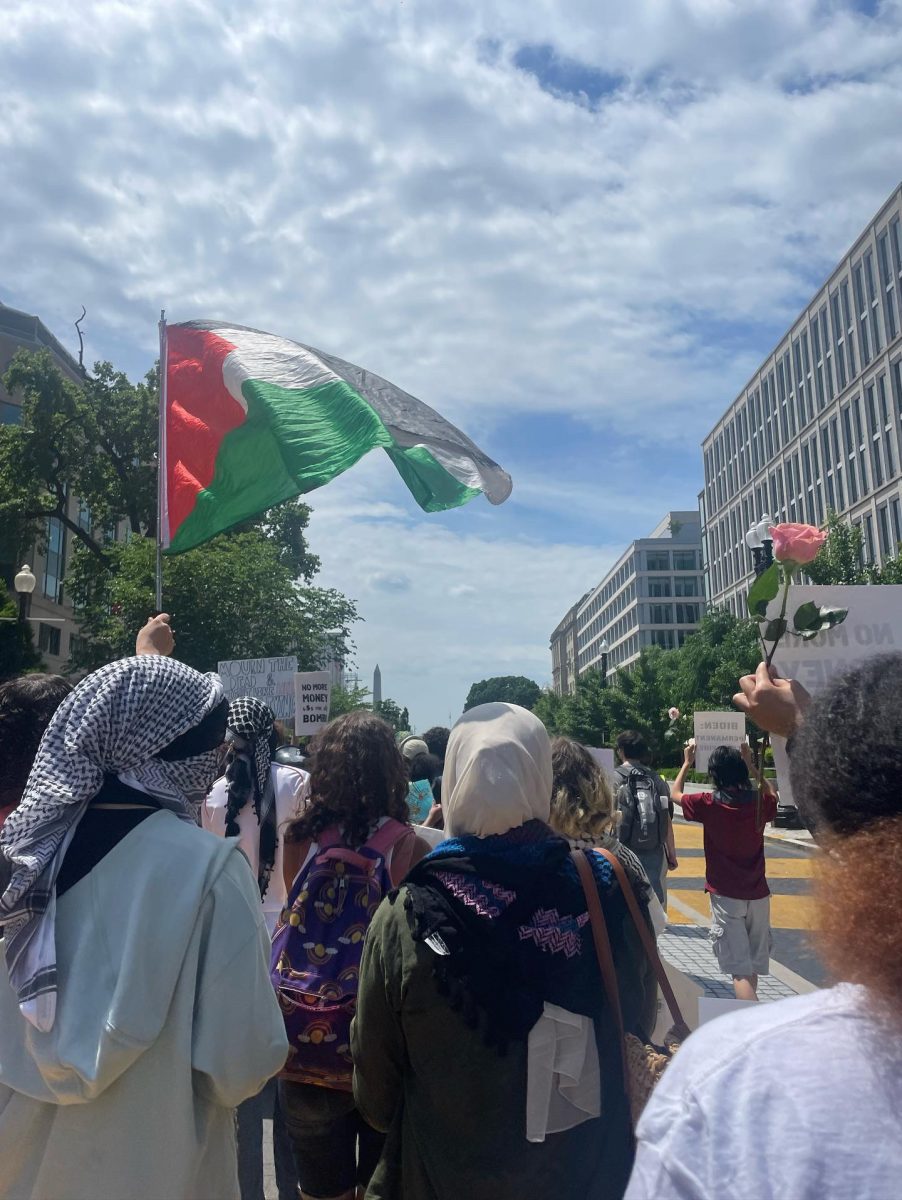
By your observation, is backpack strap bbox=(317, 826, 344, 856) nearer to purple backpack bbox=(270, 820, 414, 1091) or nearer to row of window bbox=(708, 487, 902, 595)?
purple backpack bbox=(270, 820, 414, 1091)

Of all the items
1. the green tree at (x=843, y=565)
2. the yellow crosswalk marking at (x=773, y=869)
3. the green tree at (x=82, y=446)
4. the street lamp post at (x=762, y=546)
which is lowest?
the yellow crosswalk marking at (x=773, y=869)

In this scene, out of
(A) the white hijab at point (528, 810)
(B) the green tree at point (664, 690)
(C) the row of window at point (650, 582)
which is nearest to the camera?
(A) the white hijab at point (528, 810)

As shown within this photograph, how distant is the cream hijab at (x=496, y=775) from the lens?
2.28 m

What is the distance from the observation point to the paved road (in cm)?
877

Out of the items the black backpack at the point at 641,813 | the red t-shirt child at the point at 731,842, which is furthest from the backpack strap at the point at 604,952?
the black backpack at the point at 641,813

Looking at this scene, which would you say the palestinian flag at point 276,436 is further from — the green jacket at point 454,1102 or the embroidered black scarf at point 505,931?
the green jacket at point 454,1102

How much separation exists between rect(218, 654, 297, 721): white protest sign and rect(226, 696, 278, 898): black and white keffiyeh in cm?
691

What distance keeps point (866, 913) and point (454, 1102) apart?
1.35 meters

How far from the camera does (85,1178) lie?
6.02 ft

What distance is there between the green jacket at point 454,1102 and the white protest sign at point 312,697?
8.94m

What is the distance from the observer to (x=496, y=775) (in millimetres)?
2287

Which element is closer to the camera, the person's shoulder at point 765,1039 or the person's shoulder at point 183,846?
the person's shoulder at point 765,1039

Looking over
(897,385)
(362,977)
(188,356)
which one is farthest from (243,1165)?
(897,385)

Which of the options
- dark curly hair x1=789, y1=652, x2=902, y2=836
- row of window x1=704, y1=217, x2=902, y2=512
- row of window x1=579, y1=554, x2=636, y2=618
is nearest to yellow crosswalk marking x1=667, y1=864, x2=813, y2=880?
dark curly hair x1=789, y1=652, x2=902, y2=836
